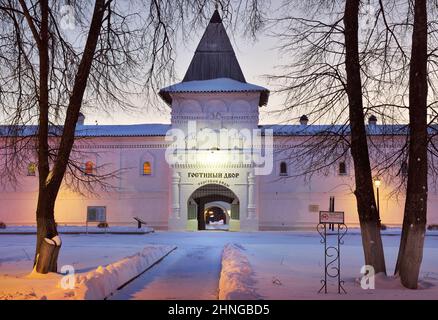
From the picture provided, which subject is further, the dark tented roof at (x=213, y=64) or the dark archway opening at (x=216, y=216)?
the dark archway opening at (x=216, y=216)

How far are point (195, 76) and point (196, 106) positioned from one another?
261 centimetres

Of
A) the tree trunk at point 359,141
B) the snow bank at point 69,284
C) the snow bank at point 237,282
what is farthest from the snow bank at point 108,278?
the tree trunk at point 359,141

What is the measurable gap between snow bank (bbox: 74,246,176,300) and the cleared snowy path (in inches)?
6.7

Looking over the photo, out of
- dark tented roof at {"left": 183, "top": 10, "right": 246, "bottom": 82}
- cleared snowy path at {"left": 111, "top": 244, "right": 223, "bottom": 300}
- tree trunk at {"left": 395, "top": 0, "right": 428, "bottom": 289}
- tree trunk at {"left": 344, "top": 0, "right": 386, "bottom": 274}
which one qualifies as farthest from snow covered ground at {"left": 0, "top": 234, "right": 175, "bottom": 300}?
dark tented roof at {"left": 183, "top": 10, "right": 246, "bottom": 82}

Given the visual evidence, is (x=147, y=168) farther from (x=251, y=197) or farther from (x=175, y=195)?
(x=251, y=197)

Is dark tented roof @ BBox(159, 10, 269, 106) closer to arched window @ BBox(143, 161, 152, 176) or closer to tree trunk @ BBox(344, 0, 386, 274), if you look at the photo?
arched window @ BBox(143, 161, 152, 176)

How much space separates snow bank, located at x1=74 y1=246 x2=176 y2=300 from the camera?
9.38m

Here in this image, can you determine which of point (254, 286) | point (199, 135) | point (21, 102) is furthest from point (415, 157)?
point (199, 135)

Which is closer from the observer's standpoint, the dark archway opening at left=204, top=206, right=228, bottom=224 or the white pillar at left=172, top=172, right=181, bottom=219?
the white pillar at left=172, top=172, right=181, bottom=219

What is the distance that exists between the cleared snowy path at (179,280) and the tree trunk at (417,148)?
12.0 feet

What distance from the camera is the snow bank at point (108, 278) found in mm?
9375

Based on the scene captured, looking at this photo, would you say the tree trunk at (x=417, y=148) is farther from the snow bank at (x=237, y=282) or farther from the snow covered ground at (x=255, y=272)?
the snow bank at (x=237, y=282)

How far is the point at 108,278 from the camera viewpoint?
10.9 meters
